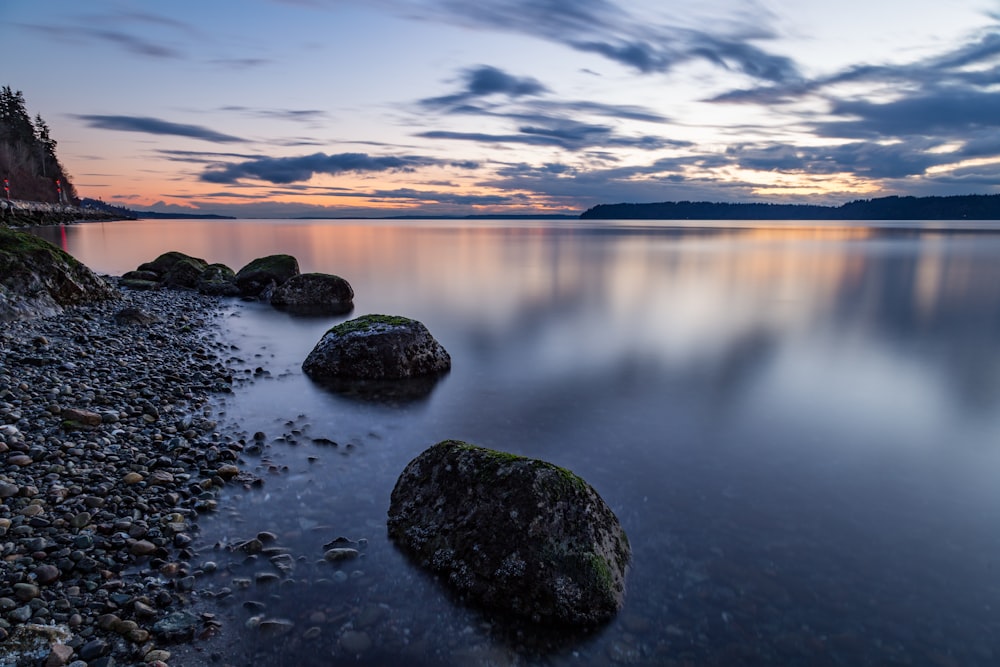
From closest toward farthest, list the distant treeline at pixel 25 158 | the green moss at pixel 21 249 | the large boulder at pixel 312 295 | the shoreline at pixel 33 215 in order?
the green moss at pixel 21 249 < the large boulder at pixel 312 295 < the shoreline at pixel 33 215 < the distant treeline at pixel 25 158

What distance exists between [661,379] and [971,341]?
457 inches

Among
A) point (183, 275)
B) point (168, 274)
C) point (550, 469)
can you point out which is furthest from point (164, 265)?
point (550, 469)

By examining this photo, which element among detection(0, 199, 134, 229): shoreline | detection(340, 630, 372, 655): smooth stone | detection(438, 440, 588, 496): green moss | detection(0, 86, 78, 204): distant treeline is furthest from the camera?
detection(0, 86, 78, 204): distant treeline

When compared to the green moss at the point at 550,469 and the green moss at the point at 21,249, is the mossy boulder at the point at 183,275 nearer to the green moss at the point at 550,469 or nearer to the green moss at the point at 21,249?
the green moss at the point at 21,249

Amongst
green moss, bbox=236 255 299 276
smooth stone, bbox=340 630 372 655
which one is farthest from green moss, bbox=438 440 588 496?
green moss, bbox=236 255 299 276

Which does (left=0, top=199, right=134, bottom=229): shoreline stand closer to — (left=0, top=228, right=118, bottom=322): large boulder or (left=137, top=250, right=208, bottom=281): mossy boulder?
(left=137, top=250, right=208, bottom=281): mossy boulder

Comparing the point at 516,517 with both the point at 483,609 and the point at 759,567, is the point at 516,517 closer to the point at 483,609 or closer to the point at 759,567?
the point at 483,609

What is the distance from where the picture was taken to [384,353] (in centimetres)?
1180

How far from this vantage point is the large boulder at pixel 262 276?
2448cm

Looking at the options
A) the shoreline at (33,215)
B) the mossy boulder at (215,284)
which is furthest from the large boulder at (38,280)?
the shoreline at (33,215)

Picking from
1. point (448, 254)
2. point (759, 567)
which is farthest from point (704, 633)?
point (448, 254)

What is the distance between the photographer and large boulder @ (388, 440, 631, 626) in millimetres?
4996

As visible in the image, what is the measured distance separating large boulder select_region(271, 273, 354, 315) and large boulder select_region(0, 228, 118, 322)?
5.60 metres

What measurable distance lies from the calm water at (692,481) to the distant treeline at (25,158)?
346 feet
